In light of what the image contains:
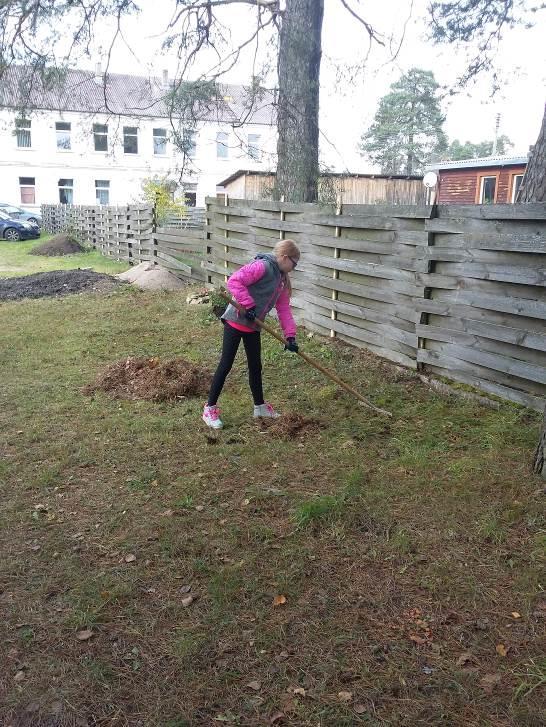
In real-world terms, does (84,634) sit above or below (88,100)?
below

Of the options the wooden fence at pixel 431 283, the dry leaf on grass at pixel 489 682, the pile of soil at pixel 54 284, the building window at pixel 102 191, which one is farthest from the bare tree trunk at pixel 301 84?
the building window at pixel 102 191

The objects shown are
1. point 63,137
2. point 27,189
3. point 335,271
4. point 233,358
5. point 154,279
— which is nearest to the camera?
point 233,358

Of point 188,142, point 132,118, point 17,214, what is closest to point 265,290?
point 188,142

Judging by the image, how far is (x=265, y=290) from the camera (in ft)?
18.0

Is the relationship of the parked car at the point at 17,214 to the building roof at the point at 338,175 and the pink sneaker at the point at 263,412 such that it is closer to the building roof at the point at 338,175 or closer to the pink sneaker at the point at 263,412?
the building roof at the point at 338,175

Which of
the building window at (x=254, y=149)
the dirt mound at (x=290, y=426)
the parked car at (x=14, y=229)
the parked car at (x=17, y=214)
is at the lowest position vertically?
the dirt mound at (x=290, y=426)

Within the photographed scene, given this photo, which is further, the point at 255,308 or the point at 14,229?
the point at 14,229

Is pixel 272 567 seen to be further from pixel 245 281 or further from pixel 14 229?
pixel 14 229

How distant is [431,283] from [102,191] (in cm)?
3826

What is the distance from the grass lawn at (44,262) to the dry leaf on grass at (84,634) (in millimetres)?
14984

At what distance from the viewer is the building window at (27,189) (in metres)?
39.5

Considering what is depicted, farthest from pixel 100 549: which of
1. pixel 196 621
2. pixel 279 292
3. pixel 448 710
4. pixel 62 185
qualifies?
pixel 62 185

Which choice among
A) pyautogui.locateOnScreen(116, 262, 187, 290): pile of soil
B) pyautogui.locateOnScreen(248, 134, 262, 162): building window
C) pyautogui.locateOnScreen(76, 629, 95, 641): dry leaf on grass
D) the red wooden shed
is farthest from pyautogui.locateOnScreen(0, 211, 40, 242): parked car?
pyautogui.locateOnScreen(76, 629, 95, 641): dry leaf on grass

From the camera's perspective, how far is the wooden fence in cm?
545
